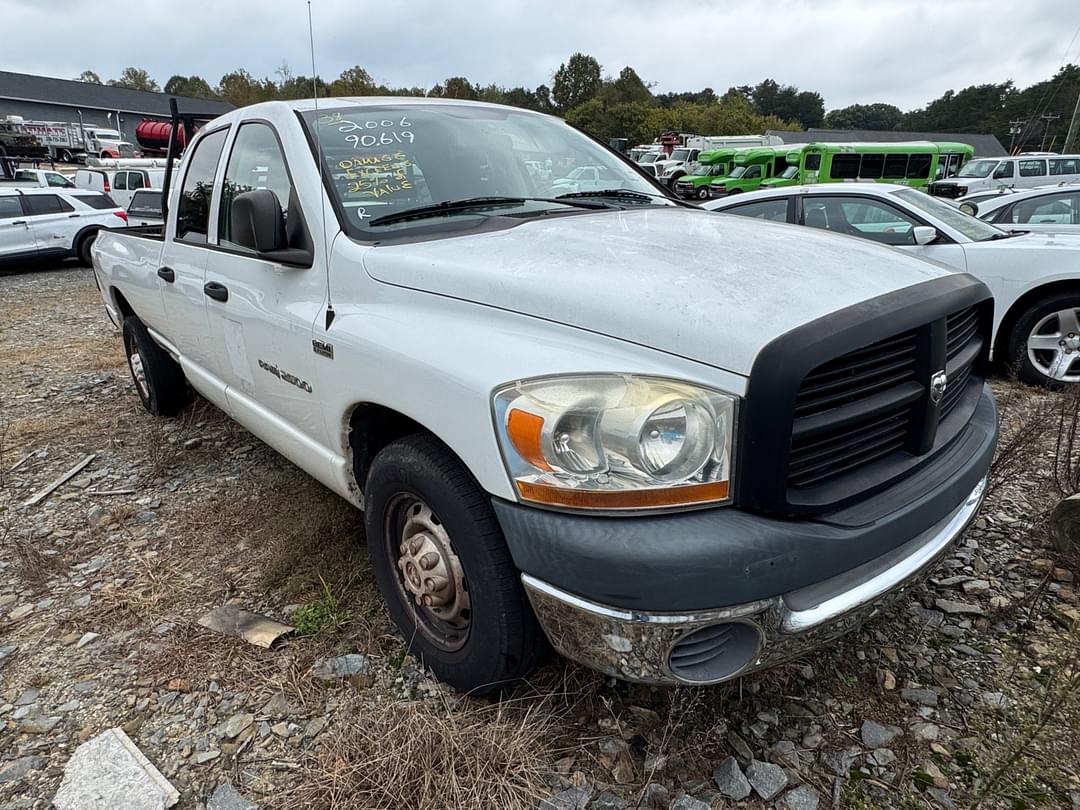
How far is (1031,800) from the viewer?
5.96ft

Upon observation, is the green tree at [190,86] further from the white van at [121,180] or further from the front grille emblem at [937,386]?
the front grille emblem at [937,386]

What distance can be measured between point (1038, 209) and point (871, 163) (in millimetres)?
19679

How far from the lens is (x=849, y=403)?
5.70 feet

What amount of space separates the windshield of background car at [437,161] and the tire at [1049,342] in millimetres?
3741

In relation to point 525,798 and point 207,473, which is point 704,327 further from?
point 207,473

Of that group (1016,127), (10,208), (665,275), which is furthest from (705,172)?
(665,275)

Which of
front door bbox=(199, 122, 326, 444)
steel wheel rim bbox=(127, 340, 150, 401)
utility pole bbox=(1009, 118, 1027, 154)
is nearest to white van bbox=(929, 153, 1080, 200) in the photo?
utility pole bbox=(1009, 118, 1027, 154)

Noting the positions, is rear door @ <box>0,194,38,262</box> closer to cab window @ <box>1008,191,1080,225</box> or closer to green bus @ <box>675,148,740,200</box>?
cab window @ <box>1008,191,1080,225</box>

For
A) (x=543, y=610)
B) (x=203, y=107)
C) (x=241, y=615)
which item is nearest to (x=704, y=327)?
(x=543, y=610)

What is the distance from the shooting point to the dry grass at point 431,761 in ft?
5.96

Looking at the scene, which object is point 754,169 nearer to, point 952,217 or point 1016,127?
point 1016,127

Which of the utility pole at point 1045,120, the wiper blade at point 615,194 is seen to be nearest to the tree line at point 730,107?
the utility pole at point 1045,120

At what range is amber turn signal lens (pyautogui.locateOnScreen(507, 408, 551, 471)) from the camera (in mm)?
1624

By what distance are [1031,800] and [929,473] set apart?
0.87 m
